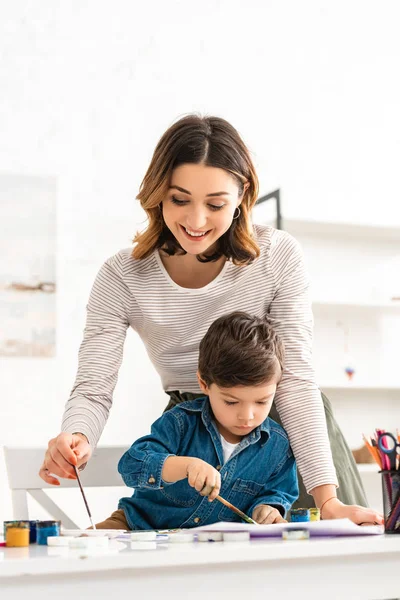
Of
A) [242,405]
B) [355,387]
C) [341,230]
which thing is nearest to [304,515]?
[242,405]

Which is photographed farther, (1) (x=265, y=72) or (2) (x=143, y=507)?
(1) (x=265, y=72)

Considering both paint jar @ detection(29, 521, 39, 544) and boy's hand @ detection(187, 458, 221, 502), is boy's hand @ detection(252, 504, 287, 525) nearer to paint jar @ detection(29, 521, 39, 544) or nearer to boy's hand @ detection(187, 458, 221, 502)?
boy's hand @ detection(187, 458, 221, 502)

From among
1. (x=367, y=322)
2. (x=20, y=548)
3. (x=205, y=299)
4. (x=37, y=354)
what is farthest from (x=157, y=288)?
(x=367, y=322)

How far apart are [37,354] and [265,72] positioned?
70.1 inches

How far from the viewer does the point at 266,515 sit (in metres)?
1.26

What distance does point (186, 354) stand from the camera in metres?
1.55

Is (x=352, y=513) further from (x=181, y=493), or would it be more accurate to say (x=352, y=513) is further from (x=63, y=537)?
(x=63, y=537)

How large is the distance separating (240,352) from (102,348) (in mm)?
295

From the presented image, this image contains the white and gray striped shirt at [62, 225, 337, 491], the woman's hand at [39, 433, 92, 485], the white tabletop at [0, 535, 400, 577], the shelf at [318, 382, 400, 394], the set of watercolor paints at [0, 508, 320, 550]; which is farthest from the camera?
the shelf at [318, 382, 400, 394]

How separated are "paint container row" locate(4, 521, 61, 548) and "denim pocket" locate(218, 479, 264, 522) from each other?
46cm

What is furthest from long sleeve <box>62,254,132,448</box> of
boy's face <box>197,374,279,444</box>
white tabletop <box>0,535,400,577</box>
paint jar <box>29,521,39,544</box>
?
white tabletop <box>0,535,400,577</box>

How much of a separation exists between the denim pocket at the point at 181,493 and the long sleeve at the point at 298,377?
0.18 metres

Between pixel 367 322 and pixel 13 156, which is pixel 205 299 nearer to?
pixel 13 156

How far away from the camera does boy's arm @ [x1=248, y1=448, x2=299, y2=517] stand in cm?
133
